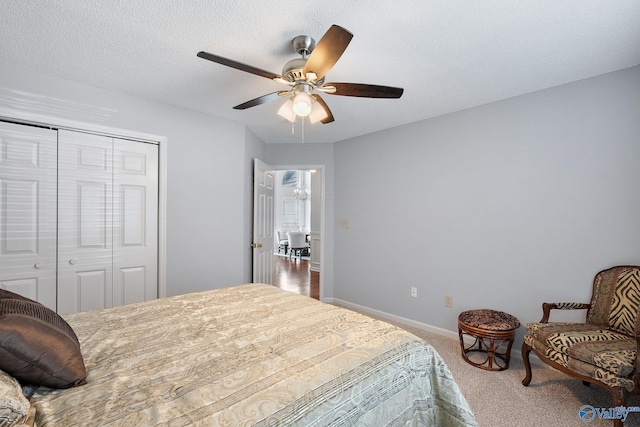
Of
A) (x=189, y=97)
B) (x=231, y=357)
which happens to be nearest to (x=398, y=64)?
(x=189, y=97)

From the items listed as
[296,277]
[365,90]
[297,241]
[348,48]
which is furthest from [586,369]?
[297,241]

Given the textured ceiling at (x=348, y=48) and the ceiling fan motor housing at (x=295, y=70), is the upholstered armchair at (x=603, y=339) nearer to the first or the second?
the textured ceiling at (x=348, y=48)

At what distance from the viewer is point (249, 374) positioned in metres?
1.07

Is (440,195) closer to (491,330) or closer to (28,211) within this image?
(491,330)

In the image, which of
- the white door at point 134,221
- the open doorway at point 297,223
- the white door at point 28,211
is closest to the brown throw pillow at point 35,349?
the white door at point 28,211

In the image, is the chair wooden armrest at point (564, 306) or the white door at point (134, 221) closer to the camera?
the chair wooden armrest at point (564, 306)

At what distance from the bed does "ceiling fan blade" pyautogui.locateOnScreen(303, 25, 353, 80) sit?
4.45 ft

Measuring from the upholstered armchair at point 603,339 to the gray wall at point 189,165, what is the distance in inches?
114

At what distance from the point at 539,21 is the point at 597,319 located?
6.84 feet

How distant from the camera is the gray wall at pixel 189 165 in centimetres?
236

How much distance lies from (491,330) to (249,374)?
208 cm

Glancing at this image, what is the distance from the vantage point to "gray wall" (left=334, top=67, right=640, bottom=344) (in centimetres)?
225

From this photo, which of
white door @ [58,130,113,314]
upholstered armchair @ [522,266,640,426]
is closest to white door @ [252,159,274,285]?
white door @ [58,130,113,314]

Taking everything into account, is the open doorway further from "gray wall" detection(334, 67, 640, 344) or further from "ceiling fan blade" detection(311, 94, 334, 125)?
"ceiling fan blade" detection(311, 94, 334, 125)
